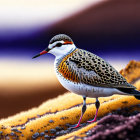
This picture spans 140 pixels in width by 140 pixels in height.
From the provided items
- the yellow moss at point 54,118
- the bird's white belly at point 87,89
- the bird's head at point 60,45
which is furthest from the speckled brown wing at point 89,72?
the yellow moss at point 54,118

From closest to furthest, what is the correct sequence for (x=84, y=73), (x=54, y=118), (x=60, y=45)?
1. (x=84, y=73)
2. (x=60, y=45)
3. (x=54, y=118)

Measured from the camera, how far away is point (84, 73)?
7938mm

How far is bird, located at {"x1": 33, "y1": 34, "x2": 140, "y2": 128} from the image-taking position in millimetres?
7926

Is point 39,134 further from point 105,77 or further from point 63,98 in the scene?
point 63,98

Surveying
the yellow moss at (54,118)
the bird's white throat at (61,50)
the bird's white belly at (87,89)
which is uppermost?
the bird's white throat at (61,50)

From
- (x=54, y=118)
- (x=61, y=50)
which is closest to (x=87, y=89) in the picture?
(x=61, y=50)

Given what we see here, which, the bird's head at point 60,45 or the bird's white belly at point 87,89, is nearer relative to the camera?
the bird's white belly at point 87,89

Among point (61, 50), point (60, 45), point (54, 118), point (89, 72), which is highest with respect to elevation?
point (60, 45)

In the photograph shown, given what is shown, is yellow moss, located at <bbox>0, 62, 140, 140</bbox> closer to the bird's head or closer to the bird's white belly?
the bird's white belly

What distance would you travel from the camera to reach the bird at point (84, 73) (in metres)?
7.93

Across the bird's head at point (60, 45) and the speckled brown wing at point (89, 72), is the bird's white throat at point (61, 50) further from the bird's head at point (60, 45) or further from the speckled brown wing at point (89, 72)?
the speckled brown wing at point (89, 72)

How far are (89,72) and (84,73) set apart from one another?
0.15 metres

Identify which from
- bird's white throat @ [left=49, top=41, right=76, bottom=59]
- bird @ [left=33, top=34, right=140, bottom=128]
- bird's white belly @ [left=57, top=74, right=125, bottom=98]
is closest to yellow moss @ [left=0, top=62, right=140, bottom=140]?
bird's white belly @ [left=57, top=74, right=125, bottom=98]

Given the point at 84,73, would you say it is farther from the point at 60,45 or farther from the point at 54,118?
the point at 54,118
